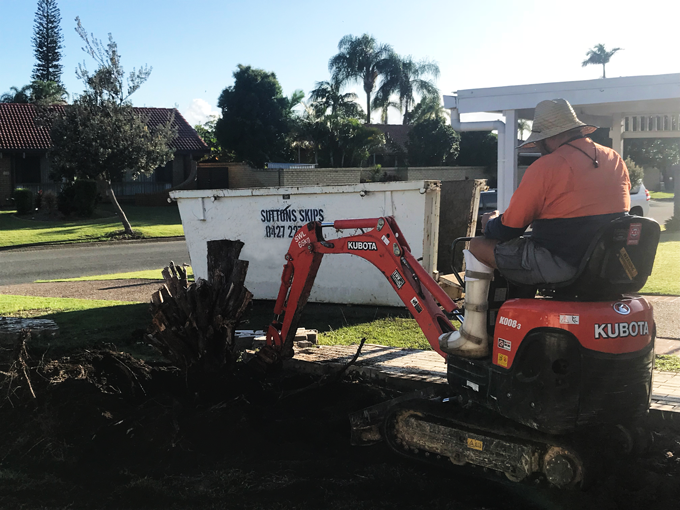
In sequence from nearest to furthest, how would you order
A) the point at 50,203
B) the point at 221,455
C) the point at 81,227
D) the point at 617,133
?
the point at 221,455, the point at 617,133, the point at 81,227, the point at 50,203

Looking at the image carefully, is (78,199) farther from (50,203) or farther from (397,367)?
(397,367)

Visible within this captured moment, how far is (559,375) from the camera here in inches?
150

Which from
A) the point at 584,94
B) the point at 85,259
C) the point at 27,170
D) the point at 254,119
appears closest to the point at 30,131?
the point at 27,170

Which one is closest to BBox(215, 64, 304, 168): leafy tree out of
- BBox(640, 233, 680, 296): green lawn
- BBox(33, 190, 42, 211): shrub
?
BBox(33, 190, 42, 211): shrub

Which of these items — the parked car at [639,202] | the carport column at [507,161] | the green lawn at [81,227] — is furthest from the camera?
the green lawn at [81,227]

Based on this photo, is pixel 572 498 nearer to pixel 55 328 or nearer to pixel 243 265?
pixel 243 265

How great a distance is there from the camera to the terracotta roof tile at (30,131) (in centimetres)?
3533

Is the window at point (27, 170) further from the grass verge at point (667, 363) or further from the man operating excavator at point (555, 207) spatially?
the man operating excavator at point (555, 207)

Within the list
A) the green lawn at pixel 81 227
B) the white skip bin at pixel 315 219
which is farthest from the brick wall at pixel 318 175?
the white skip bin at pixel 315 219

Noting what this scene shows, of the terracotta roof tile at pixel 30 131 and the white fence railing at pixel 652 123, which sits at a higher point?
the terracotta roof tile at pixel 30 131

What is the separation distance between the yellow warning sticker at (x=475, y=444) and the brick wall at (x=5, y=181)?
3608cm

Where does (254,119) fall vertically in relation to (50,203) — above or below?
above

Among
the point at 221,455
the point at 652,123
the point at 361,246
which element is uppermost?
the point at 652,123

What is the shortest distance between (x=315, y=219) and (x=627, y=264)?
7.00 meters
